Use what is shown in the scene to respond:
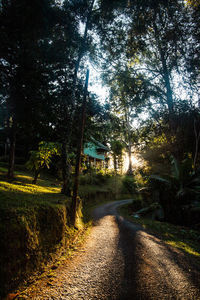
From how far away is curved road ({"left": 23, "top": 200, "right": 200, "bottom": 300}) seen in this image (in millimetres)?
3072

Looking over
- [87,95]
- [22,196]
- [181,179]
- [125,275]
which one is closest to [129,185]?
[181,179]

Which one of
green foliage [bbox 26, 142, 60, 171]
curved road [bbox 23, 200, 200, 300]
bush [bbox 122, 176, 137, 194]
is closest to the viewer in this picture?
curved road [bbox 23, 200, 200, 300]

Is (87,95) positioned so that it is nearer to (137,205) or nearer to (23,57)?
(23,57)

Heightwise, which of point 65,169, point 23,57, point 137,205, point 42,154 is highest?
point 23,57

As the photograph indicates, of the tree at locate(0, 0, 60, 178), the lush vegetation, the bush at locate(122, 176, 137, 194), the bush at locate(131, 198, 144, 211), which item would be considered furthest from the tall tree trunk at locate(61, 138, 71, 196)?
the bush at locate(122, 176, 137, 194)

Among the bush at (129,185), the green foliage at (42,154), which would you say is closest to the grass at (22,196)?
the green foliage at (42,154)

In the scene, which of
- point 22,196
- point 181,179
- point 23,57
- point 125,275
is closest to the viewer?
point 125,275

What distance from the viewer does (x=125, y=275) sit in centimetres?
372

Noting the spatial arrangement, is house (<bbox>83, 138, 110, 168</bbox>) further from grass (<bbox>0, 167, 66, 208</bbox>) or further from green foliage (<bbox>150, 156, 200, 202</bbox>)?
grass (<bbox>0, 167, 66, 208</bbox>)

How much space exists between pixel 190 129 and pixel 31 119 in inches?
538

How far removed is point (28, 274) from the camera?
11.1 ft

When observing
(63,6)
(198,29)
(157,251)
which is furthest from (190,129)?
(63,6)

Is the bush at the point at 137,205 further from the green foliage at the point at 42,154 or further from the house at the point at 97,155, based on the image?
the house at the point at 97,155

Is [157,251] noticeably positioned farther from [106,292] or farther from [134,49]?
[134,49]
